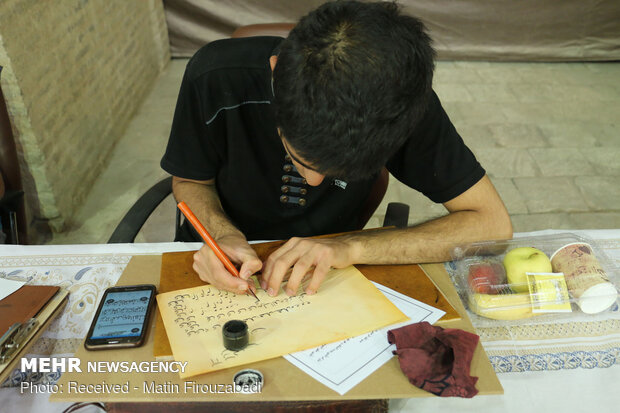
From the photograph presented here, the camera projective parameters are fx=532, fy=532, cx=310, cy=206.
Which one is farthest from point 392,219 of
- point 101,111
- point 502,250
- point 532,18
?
point 532,18

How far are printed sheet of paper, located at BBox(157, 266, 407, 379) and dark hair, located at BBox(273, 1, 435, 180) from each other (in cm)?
31

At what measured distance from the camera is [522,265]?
1182 mm

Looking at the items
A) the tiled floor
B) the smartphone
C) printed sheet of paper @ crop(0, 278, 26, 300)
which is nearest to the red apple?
the smartphone

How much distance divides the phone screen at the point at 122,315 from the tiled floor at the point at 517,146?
1.71 metres

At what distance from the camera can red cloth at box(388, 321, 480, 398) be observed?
3.14 feet

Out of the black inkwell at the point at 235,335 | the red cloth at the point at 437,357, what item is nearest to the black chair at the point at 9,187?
the black inkwell at the point at 235,335

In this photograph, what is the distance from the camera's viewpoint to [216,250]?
1.20 m

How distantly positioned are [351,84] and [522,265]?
0.59 m

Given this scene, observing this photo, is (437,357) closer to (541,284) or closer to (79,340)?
(541,284)

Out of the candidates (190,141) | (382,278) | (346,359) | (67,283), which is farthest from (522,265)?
(67,283)

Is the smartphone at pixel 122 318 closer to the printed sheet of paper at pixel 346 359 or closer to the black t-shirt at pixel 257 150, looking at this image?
the printed sheet of paper at pixel 346 359

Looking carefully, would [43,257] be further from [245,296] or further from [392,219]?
[392,219]

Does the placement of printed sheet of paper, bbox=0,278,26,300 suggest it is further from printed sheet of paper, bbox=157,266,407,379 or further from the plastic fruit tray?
the plastic fruit tray

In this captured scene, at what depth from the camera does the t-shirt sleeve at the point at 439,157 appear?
144 centimetres
